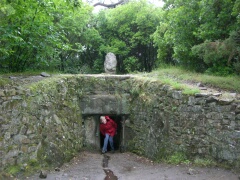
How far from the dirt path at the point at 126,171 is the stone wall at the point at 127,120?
0.39 m

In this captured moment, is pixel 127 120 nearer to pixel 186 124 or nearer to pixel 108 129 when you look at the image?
pixel 108 129

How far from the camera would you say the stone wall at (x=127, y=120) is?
6328 millimetres

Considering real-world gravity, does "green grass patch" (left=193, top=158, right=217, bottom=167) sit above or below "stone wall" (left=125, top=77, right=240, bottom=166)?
below

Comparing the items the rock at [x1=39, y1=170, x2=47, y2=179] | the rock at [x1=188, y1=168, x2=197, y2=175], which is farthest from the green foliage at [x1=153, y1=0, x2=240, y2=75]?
the rock at [x1=39, y1=170, x2=47, y2=179]

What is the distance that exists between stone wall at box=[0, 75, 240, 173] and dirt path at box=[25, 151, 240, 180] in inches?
15.2

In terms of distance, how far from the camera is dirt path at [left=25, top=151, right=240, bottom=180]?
6.31 m

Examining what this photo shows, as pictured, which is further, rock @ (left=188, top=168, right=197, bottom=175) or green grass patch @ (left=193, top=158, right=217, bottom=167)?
green grass patch @ (left=193, top=158, right=217, bottom=167)

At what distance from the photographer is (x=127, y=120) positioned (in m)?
10.6

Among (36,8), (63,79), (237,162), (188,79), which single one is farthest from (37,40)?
(237,162)

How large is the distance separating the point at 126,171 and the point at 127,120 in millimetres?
3134

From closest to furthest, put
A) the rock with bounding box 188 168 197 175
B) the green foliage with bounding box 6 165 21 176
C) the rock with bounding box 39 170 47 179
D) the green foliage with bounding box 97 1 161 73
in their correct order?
the green foliage with bounding box 6 165 21 176 < the rock with bounding box 39 170 47 179 < the rock with bounding box 188 168 197 175 < the green foliage with bounding box 97 1 161 73

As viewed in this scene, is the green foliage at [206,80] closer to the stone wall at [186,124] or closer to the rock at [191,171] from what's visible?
the stone wall at [186,124]

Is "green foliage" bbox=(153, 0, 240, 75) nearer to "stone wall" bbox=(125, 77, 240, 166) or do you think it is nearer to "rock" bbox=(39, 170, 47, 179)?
"stone wall" bbox=(125, 77, 240, 166)

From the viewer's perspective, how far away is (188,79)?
10.1 metres
